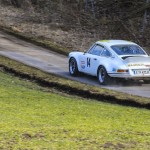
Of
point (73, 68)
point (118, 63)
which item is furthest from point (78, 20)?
point (118, 63)

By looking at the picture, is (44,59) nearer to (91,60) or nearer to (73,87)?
(91,60)

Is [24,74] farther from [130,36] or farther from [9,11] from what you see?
[9,11]

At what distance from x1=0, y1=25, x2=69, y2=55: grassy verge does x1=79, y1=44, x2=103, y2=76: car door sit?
8.90m

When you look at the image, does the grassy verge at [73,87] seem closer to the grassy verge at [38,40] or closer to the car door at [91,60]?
the car door at [91,60]

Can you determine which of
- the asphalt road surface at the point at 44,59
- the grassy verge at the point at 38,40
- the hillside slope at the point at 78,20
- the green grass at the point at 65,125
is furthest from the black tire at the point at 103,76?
the hillside slope at the point at 78,20

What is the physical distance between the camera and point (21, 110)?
11.3 m

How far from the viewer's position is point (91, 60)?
19984 millimetres

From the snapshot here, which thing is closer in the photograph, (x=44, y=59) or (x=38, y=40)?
(x=44, y=59)

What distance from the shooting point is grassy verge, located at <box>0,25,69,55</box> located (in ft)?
101

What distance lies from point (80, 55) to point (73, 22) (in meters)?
17.9

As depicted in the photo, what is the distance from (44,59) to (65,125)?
1785 cm

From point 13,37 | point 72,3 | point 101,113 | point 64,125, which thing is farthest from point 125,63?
point 72,3

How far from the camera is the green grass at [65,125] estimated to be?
24.8ft

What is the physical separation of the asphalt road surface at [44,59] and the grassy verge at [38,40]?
0.45 m
